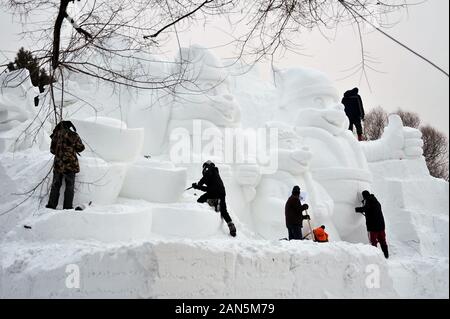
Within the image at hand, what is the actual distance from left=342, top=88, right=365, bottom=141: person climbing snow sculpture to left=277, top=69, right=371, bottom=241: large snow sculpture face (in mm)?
1185

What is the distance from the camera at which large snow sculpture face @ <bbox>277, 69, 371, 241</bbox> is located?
8828 mm

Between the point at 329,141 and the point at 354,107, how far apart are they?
221 cm

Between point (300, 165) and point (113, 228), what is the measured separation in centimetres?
388

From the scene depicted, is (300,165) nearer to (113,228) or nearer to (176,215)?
(176,215)

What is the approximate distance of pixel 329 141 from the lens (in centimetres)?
911

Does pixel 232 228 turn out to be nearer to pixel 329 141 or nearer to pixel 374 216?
pixel 374 216

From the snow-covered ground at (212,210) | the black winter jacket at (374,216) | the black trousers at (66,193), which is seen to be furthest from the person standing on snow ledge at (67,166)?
the black winter jacket at (374,216)

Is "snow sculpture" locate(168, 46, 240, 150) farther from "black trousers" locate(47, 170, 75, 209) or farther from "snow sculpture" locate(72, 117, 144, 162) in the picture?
"black trousers" locate(47, 170, 75, 209)

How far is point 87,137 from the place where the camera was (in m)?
6.54

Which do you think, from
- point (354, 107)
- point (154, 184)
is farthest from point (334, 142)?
point (154, 184)

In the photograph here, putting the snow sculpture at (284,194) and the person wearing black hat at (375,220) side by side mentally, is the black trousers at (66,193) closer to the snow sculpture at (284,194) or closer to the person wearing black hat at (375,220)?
the snow sculpture at (284,194)

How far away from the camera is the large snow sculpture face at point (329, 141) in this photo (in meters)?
8.83

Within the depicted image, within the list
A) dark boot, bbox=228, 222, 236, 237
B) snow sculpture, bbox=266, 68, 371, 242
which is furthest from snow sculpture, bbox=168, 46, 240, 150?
dark boot, bbox=228, 222, 236, 237
